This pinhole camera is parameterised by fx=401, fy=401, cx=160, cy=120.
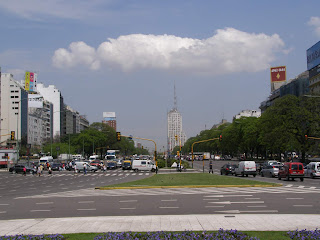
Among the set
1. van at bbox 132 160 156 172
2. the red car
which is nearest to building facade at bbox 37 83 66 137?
van at bbox 132 160 156 172

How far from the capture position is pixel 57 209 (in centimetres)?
1784

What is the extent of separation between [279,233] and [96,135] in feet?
465

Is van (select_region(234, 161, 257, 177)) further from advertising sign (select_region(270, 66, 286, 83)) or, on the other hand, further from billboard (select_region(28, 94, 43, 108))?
billboard (select_region(28, 94, 43, 108))

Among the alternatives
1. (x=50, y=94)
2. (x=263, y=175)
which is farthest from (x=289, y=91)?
(x=50, y=94)

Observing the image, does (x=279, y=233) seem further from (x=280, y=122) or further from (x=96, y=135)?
(x=96, y=135)

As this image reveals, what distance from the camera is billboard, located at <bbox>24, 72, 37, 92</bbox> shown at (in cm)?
14914

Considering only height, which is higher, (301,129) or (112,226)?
(301,129)

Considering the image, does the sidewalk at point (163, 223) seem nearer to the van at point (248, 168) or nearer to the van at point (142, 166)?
the van at point (248, 168)

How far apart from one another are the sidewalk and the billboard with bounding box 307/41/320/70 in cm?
8527

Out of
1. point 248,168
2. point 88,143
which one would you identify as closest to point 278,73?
point 88,143

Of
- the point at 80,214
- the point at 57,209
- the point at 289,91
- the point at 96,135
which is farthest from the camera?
the point at 96,135

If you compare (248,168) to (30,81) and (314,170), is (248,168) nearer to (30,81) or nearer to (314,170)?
(314,170)

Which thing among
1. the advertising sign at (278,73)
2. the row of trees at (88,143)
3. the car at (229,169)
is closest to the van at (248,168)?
the car at (229,169)

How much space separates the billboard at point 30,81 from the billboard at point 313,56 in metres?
98.9
